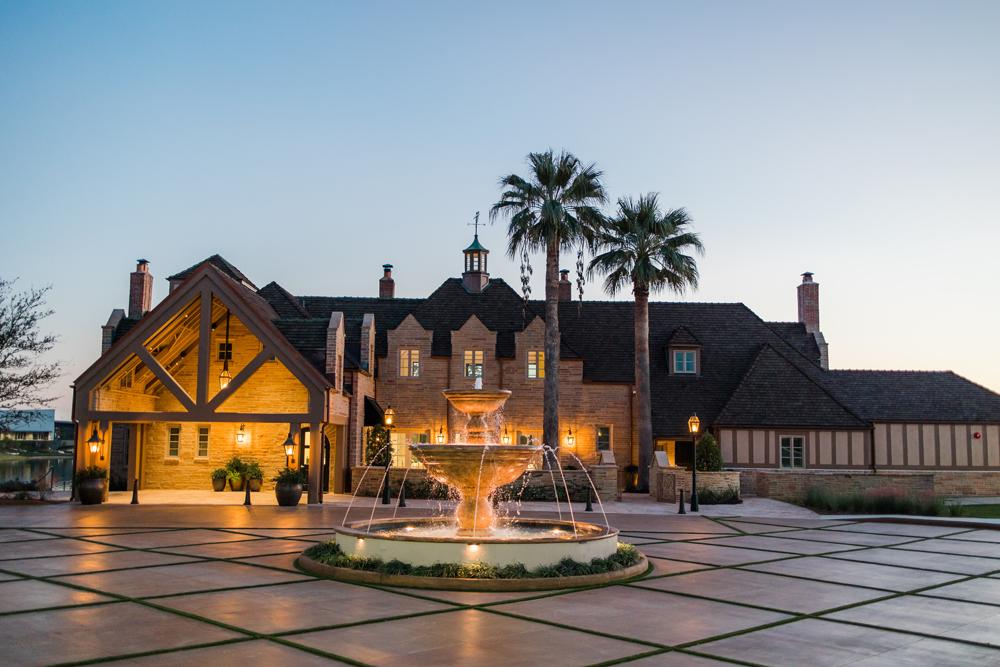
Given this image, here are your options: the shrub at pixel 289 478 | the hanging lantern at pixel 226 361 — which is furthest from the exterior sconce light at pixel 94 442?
the shrub at pixel 289 478

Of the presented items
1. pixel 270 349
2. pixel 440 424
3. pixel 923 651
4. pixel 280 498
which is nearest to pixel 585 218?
pixel 440 424

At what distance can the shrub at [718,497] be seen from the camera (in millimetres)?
29609

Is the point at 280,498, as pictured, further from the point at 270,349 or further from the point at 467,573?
the point at 467,573

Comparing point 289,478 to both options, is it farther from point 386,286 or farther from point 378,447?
point 386,286

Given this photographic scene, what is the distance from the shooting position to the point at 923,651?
31.3 ft

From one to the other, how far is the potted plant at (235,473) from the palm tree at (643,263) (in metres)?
15.2

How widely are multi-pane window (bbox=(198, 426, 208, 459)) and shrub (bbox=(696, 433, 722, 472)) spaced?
18179 mm

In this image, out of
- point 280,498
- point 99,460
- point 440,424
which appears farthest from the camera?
point 440,424

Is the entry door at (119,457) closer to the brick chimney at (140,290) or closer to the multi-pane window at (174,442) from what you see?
the multi-pane window at (174,442)

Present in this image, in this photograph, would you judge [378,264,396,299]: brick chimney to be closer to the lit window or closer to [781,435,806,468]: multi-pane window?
the lit window

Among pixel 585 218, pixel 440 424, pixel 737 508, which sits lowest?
pixel 737 508

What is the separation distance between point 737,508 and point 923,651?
62.8ft

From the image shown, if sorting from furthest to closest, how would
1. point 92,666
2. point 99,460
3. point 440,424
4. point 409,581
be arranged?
1. point 440,424
2. point 99,460
3. point 409,581
4. point 92,666

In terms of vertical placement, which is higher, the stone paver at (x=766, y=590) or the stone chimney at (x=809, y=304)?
the stone chimney at (x=809, y=304)
